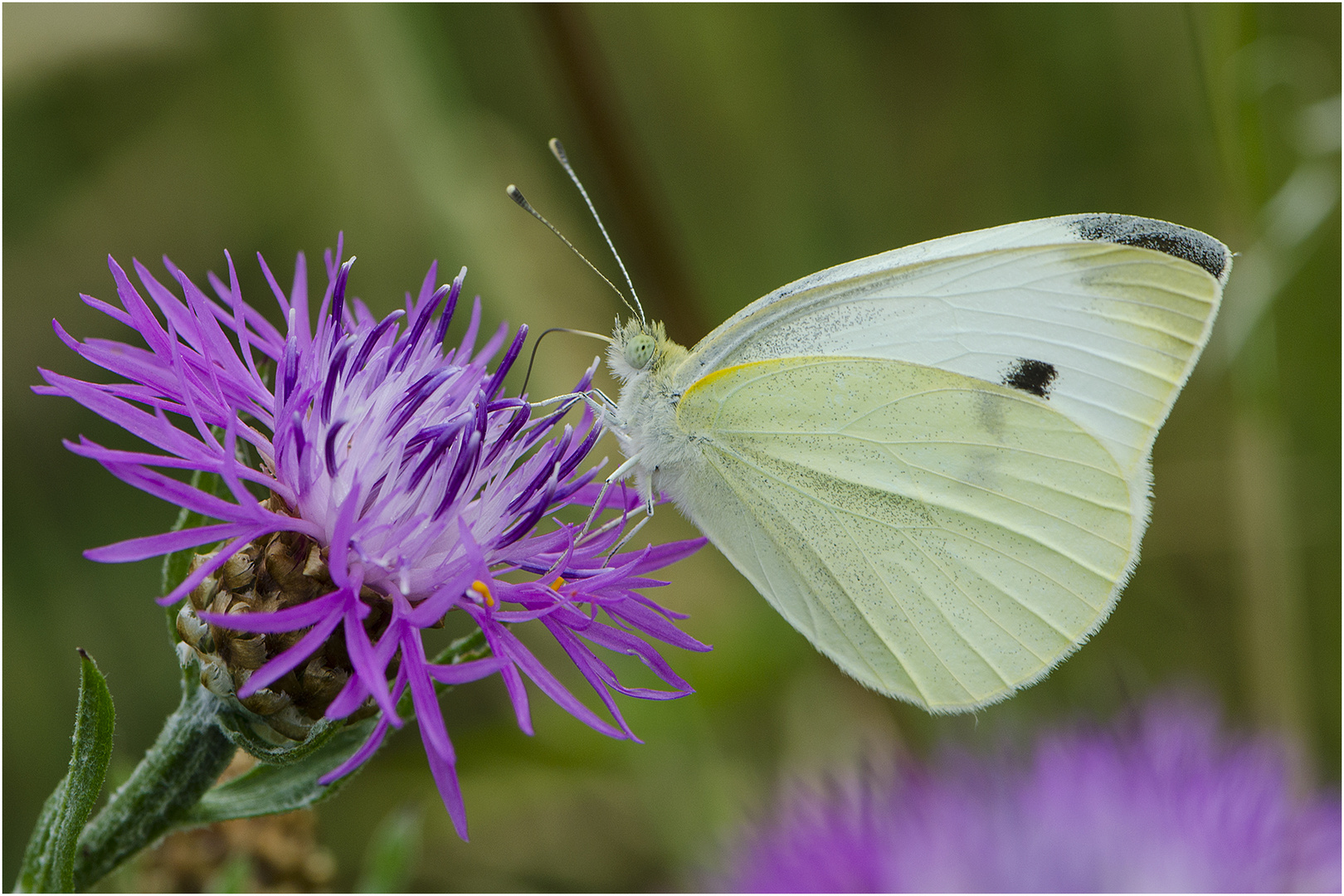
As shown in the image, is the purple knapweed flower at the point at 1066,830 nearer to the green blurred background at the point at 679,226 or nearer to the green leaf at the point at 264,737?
the green blurred background at the point at 679,226

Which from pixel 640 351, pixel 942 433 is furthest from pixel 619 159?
pixel 942 433

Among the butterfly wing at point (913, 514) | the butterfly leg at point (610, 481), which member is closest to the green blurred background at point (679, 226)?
the butterfly wing at point (913, 514)

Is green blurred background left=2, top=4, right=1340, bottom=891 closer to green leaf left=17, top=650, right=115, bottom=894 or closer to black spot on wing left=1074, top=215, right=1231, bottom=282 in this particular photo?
black spot on wing left=1074, top=215, right=1231, bottom=282

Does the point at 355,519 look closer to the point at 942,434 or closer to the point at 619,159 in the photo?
the point at 942,434

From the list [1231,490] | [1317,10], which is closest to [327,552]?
[1231,490]

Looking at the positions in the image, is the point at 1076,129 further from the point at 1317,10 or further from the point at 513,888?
the point at 513,888
